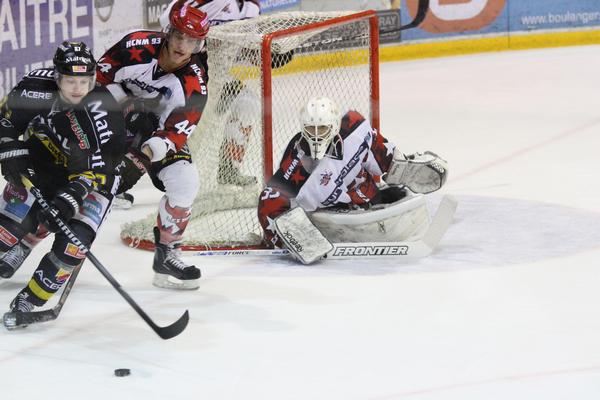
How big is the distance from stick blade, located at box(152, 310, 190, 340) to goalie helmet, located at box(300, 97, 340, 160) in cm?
111

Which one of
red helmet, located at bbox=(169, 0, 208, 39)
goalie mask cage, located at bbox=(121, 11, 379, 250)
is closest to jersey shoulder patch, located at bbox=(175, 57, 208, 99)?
red helmet, located at bbox=(169, 0, 208, 39)

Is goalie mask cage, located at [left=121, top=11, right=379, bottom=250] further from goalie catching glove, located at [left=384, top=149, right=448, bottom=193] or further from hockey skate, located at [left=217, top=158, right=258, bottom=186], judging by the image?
goalie catching glove, located at [left=384, top=149, right=448, bottom=193]

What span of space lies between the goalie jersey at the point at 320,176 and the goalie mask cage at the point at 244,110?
0.18 metres

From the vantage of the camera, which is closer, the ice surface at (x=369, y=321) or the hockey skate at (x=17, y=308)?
the ice surface at (x=369, y=321)

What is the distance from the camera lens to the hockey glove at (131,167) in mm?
4488

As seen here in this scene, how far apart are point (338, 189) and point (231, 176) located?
2.48ft

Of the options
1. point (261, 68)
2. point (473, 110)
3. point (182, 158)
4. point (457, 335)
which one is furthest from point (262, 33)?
→ point (473, 110)

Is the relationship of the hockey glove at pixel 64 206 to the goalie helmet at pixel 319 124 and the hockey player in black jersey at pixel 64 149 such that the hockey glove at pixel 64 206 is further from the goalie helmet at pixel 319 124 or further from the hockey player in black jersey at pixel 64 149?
the goalie helmet at pixel 319 124

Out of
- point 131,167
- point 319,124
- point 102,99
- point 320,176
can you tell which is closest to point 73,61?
point 102,99

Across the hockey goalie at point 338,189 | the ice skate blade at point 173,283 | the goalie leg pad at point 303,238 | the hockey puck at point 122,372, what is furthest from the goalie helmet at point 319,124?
the hockey puck at point 122,372

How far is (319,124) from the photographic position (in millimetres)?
4664

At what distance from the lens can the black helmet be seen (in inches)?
151

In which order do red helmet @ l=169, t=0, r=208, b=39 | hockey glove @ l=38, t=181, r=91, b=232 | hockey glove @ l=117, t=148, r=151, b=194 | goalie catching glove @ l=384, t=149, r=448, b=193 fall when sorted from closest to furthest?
hockey glove @ l=38, t=181, r=91, b=232, red helmet @ l=169, t=0, r=208, b=39, hockey glove @ l=117, t=148, r=151, b=194, goalie catching glove @ l=384, t=149, r=448, b=193

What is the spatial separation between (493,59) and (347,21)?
4304mm
